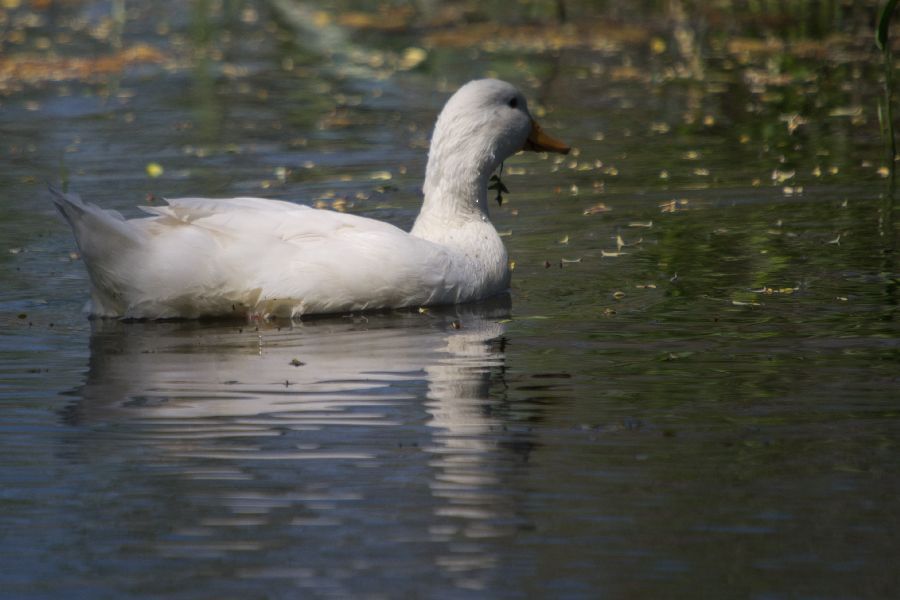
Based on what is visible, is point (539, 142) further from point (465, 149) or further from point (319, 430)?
point (319, 430)

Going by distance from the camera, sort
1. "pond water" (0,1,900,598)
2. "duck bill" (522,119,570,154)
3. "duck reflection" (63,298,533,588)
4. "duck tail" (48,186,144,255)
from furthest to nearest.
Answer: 1. "duck bill" (522,119,570,154)
2. "duck tail" (48,186,144,255)
3. "duck reflection" (63,298,533,588)
4. "pond water" (0,1,900,598)

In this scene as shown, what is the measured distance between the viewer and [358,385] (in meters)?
6.86

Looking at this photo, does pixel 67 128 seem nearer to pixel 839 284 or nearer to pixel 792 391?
pixel 839 284

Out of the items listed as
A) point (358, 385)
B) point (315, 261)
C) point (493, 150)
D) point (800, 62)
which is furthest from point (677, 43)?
point (358, 385)

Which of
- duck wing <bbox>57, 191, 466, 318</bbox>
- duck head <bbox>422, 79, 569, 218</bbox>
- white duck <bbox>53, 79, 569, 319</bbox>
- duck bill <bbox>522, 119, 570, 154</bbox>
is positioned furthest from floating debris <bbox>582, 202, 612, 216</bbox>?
duck wing <bbox>57, 191, 466, 318</bbox>

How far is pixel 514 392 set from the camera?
6.71 metres

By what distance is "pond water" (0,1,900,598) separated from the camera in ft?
15.7

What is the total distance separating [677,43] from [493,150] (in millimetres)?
11720

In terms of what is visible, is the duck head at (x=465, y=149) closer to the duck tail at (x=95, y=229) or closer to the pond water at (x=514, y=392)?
the pond water at (x=514, y=392)

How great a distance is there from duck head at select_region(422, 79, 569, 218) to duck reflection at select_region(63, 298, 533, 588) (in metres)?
0.81

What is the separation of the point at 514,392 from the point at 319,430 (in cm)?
97

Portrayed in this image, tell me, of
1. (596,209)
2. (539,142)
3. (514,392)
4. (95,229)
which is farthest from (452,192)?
(514,392)

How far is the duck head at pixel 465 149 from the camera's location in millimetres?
Result: 9125

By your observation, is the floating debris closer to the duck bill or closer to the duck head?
the duck bill
